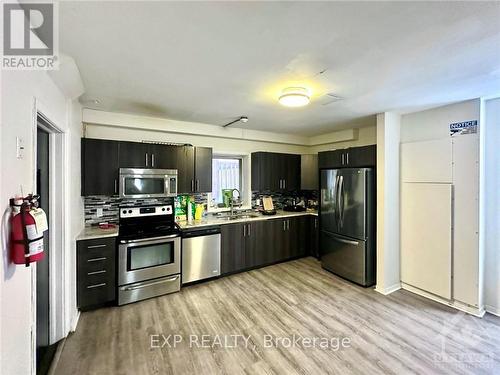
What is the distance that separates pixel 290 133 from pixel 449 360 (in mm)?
4037

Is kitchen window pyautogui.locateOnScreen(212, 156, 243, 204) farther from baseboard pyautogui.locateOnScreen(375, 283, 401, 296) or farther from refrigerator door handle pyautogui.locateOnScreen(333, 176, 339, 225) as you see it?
baseboard pyautogui.locateOnScreen(375, 283, 401, 296)

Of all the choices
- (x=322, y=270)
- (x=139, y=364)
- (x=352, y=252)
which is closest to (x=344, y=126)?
(x=352, y=252)

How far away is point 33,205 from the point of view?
131cm

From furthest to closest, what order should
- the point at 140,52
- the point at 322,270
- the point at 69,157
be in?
the point at 322,270 < the point at 69,157 < the point at 140,52

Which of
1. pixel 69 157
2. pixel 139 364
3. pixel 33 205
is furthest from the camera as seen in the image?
pixel 69 157

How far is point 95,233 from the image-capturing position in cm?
287

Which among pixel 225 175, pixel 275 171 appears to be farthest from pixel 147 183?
pixel 275 171

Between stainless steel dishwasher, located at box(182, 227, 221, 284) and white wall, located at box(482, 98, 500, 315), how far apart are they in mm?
3454

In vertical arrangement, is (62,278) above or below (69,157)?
Result: below

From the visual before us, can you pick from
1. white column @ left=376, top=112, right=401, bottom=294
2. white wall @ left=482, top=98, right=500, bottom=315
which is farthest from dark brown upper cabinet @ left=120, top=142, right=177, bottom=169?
white wall @ left=482, top=98, right=500, bottom=315

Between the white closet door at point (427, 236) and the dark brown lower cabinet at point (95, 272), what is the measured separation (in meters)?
3.99

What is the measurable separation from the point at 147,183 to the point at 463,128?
4.15 meters

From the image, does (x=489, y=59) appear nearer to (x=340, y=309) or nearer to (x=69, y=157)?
(x=340, y=309)

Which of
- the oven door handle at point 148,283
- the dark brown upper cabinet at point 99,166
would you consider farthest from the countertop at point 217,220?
the dark brown upper cabinet at point 99,166
